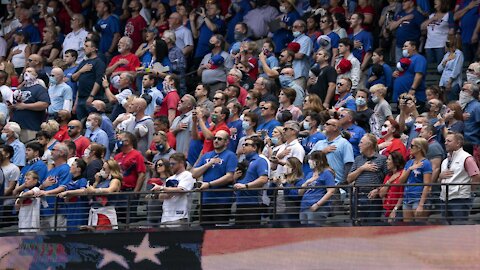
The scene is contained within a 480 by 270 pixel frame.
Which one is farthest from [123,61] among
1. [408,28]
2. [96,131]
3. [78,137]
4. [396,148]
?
[396,148]

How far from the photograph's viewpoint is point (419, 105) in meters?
22.9

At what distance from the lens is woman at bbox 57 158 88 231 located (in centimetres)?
2161

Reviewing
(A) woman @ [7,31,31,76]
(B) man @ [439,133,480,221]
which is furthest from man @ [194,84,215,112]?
(A) woman @ [7,31,31,76]

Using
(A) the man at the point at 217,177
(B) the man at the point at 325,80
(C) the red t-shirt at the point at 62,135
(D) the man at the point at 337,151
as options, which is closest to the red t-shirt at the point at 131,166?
(A) the man at the point at 217,177

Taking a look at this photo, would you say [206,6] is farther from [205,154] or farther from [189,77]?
[205,154]

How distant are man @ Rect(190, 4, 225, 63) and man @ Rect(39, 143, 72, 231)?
4.66 m

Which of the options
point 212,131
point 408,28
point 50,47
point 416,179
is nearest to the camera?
point 416,179

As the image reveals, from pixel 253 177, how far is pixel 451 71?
12.2 feet

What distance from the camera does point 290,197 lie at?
2044 cm

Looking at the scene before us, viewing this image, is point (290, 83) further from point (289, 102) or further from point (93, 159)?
point (93, 159)

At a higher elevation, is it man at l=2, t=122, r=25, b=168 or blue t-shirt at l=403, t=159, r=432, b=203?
man at l=2, t=122, r=25, b=168

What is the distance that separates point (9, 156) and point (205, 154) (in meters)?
2.98

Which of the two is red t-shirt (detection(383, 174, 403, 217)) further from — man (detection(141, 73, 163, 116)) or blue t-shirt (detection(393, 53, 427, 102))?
man (detection(141, 73, 163, 116))

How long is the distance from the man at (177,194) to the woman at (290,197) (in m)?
1.23
